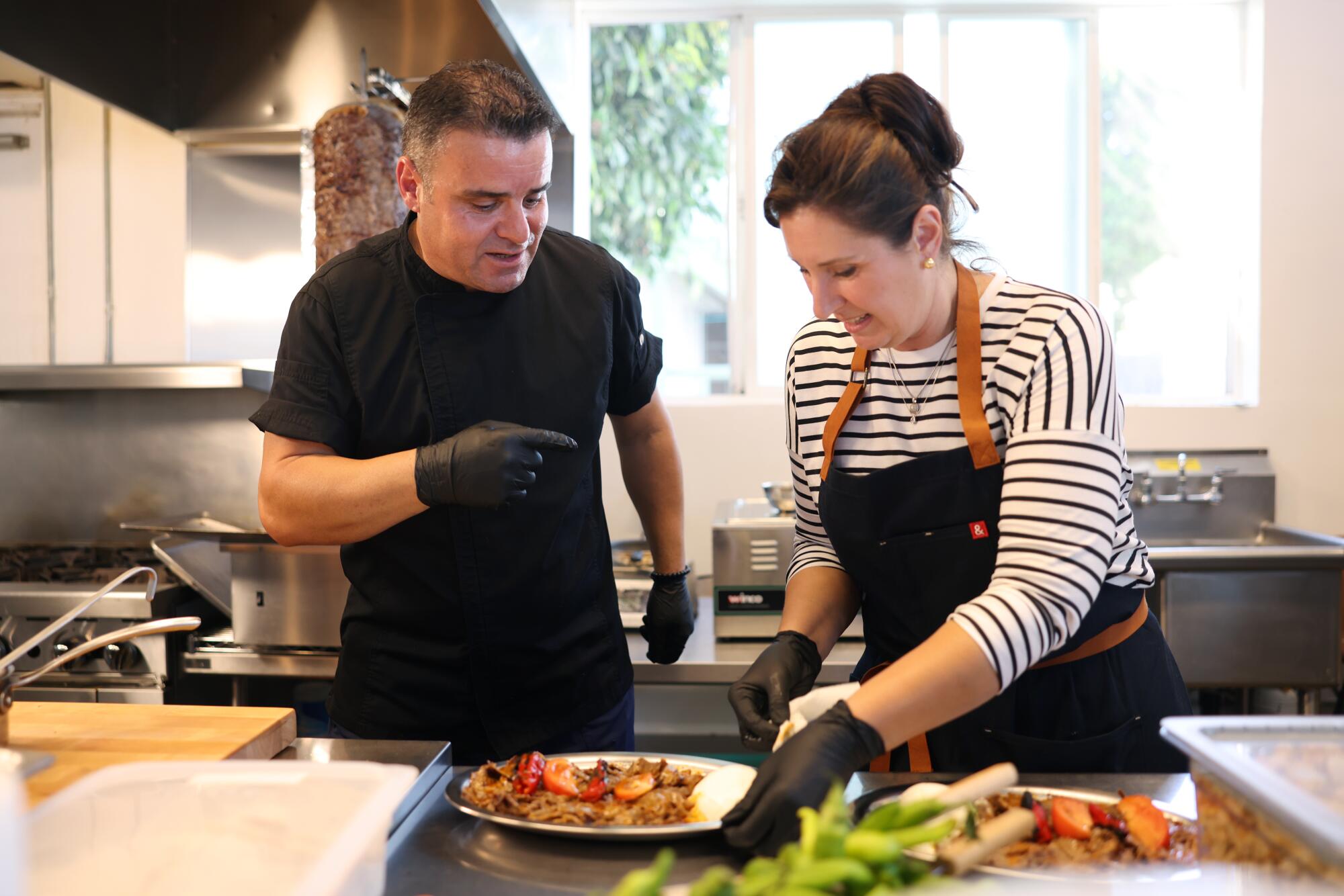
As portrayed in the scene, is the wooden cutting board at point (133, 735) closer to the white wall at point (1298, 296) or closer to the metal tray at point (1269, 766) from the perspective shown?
the metal tray at point (1269, 766)

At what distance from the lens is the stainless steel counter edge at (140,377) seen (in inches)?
101

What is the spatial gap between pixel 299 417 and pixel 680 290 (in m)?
2.20

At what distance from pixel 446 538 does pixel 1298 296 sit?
2.86 meters

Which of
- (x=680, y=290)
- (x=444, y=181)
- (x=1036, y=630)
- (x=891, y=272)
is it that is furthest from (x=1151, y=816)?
(x=680, y=290)

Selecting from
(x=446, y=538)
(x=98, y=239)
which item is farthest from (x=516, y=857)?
(x=98, y=239)

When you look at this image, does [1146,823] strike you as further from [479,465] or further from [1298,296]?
[1298,296]

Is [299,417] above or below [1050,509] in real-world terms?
above

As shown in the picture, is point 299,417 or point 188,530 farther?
point 188,530

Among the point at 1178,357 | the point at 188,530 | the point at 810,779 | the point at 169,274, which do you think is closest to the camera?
the point at 810,779

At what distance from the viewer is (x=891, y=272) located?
1.30 metres

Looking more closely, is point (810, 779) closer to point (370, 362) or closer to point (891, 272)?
point (891, 272)

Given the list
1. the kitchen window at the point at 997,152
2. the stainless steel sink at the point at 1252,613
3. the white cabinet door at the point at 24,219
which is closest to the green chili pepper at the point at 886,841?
the stainless steel sink at the point at 1252,613

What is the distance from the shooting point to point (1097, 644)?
1.38 meters

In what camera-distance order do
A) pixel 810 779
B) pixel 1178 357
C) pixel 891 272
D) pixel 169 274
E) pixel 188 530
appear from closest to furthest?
pixel 810 779, pixel 891 272, pixel 188 530, pixel 169 274, pixel 1178 357
